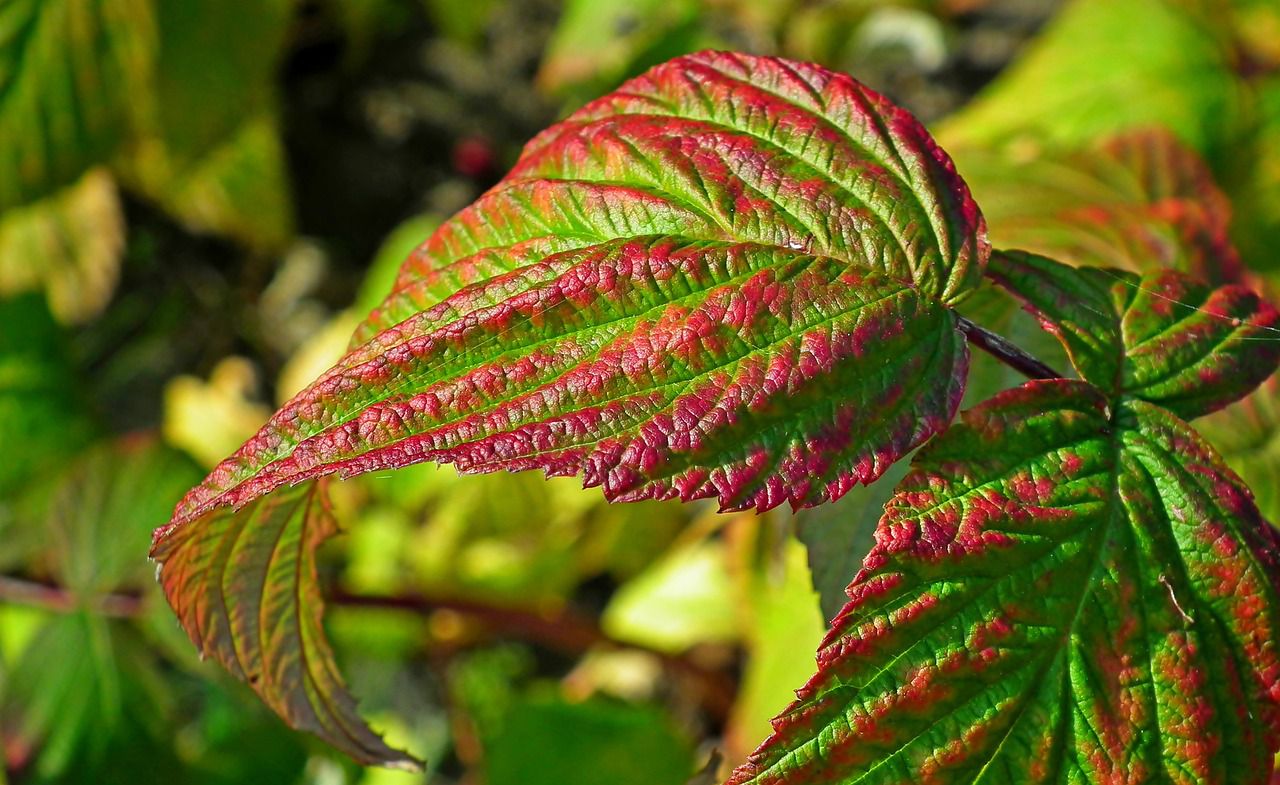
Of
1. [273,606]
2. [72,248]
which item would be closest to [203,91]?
[72,248]

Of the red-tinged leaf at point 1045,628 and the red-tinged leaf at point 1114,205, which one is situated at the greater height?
the red-tinged leaf at point 1114,205

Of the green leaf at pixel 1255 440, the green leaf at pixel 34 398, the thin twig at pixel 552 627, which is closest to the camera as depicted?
the green leaf at pixel 1255 440

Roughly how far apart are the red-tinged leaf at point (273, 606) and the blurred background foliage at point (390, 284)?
0.24 metres

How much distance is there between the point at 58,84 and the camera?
1824mm

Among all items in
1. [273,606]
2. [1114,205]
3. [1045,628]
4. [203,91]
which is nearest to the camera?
[1045,628]

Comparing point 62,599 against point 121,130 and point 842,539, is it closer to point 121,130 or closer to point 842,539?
point 121,130

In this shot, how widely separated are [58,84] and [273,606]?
4.68 ft

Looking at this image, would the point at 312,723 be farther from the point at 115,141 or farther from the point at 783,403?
the point at 115,141

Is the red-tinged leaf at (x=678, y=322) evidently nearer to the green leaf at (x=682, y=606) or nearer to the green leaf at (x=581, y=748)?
the green leaf at (x=581, y=748)

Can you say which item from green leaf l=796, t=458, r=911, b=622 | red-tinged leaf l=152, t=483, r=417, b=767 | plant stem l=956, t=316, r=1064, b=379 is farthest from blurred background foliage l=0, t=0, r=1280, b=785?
red-tinged leaf l=152, t=483, r=417, b=767

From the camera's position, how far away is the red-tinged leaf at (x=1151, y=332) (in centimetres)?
68

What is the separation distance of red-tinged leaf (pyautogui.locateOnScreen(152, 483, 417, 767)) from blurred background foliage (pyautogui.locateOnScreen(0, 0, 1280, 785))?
24cm

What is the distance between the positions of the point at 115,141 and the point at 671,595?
121 cm

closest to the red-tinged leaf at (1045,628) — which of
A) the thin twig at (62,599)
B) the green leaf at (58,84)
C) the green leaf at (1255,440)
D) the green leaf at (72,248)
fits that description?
the green leaf at (1255,440)
